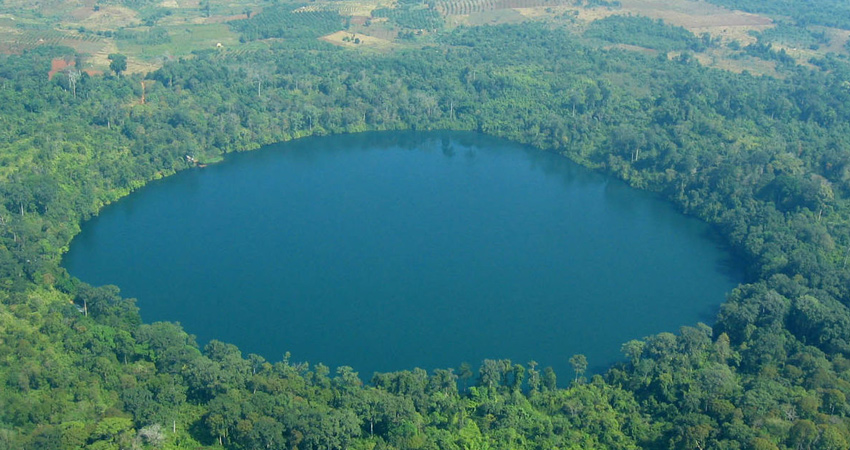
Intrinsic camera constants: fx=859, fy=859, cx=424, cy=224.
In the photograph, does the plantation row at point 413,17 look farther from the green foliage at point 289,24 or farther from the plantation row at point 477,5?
the green foliage at point 289,24

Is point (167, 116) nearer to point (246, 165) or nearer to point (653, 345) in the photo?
point (246, 165)

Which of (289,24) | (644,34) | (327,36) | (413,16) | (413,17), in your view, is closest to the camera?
(327,36)

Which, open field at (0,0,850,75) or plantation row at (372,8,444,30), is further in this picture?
plantation row at (372,8,444,30)

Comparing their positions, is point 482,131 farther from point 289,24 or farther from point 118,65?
point 118,65

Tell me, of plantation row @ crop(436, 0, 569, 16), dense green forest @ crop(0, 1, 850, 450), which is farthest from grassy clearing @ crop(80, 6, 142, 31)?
plantation row @ crop(436, 0, 569, 16)

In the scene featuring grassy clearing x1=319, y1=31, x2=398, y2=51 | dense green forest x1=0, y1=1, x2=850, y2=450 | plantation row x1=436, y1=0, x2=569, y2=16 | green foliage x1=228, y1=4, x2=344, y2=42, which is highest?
plantation row x1=436, y1=0, x2=569, y2=16

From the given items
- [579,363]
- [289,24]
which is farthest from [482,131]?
[579,363]

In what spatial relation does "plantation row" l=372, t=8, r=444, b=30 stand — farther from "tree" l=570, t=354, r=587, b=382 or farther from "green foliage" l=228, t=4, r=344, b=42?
"tree" l=570, t=354, r=587, b=382

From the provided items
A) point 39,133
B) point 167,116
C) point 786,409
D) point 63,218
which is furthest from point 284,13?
point 786,409

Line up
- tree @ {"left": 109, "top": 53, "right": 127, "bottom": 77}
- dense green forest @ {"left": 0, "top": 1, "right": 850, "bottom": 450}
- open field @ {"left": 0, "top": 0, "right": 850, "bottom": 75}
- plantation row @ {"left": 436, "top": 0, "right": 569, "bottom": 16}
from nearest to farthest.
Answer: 1. dense green forest @ {"left": 0, "top": 1, "right": 850, "bottom": 450}
2. tree @ {"left": 109, "top": 53, "right": 127, "bottom": 77}
3. open field @ {"left": 0, "top": 0, "right": 850, "bottom": 75}
4. plantation row @ {"left": 436, "top": 0, "right": 569, "bottom": 16}
